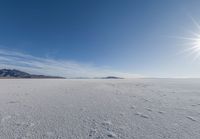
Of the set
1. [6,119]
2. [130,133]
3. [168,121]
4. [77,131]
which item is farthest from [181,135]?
[6,119]

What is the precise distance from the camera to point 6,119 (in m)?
2.62

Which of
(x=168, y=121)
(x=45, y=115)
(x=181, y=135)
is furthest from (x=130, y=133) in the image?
(x=45, y=115)

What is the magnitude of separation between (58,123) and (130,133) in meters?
1.59

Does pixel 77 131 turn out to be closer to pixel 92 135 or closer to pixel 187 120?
pixel 92 135

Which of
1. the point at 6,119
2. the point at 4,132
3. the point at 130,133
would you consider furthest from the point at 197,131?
the point at 6,119

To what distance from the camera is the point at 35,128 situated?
2.21m

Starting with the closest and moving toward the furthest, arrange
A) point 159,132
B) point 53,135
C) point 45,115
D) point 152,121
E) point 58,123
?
point 53,135 < point 159,132 < point 58,123 < point 152,121 < point 45,115

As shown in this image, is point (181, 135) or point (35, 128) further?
point (35, 128)

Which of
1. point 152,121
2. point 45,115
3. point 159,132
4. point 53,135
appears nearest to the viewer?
point 53,135

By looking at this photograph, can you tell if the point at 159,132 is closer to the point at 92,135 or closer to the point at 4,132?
the point at 92,135

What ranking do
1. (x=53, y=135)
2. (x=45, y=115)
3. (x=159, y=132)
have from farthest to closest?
(x=45, y=115)
(x=159, y=132)
(x=53, y=135)

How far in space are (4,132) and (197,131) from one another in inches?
148

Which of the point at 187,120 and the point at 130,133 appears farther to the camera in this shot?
the point at 187,120

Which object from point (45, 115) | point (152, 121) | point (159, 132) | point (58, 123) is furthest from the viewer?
point (45, 115)
